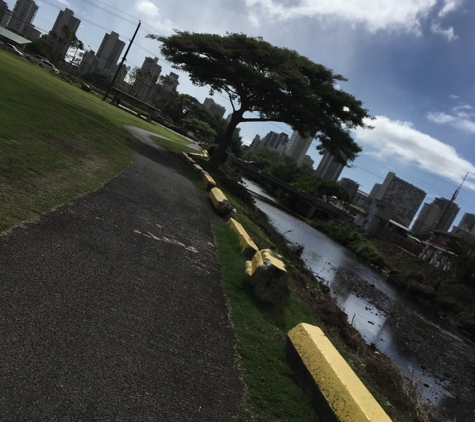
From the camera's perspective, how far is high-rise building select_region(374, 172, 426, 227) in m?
136

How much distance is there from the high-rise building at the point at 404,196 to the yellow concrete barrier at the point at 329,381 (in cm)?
13674

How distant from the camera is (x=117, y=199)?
28.5 feet

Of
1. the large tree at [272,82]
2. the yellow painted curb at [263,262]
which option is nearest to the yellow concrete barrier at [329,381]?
the yellow painted curb at [263,262]

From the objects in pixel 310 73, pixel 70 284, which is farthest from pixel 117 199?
pixel 310 73

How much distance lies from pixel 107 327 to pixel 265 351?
2173 mm

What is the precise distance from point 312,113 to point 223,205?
14.2 meters

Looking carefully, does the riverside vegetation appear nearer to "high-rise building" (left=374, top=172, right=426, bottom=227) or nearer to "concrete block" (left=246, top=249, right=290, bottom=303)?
"concrete block" (left=246, top=249, right=290, bottom=303)

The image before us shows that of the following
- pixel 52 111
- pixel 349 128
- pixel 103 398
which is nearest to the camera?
pixel 103 398

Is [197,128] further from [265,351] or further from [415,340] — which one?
[265,351]

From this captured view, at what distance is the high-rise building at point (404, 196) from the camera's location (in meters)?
136

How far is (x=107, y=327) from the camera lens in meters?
4.16

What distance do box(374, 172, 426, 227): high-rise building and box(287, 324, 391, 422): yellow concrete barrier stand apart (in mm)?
136737

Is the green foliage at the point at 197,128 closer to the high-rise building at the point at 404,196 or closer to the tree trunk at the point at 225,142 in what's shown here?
the tree trunk at the point at 225,142

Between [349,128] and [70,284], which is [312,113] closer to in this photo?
[349,128]
